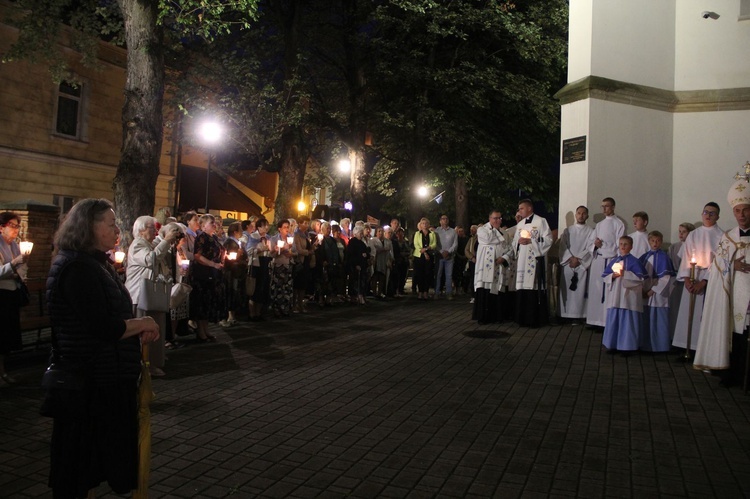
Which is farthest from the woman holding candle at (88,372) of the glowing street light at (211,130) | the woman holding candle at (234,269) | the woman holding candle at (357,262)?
the glowing street light at (211,130)

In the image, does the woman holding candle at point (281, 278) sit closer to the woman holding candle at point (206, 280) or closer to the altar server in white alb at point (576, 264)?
the woman holding candle at point (206, 280)

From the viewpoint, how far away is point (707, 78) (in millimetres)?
12805

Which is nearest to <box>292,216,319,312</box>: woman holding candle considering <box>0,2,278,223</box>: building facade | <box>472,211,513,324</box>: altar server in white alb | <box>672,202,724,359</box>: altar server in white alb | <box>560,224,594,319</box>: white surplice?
<box>472,211,513,324</box>: altar server in white alb

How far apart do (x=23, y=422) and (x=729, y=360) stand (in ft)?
26.0

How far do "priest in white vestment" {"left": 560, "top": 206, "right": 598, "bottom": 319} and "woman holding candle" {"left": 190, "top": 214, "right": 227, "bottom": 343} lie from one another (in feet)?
21.6

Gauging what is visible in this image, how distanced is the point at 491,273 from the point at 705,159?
5055 millimetres

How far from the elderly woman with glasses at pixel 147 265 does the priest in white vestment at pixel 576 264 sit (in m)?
7.66

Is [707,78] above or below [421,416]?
above

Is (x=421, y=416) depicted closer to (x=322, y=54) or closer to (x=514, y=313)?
(x=514, y=313)

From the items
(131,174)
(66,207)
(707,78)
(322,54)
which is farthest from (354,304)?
(66,207)

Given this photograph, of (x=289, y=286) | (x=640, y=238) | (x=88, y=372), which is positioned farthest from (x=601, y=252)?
(x=88, y=372)

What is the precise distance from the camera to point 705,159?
12719 millimetres

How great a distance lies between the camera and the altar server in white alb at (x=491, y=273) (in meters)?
12.4

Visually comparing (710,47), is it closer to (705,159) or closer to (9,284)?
(705,159)
